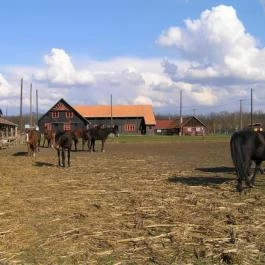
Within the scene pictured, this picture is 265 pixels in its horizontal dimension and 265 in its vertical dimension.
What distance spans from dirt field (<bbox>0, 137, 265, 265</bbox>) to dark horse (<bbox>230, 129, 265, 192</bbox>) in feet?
1.93

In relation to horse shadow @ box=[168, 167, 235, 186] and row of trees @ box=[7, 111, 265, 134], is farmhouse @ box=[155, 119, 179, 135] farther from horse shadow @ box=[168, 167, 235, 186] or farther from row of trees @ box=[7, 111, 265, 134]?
horse shadow @ box=[168, 167, 235, 186]

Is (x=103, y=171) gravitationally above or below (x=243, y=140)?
below

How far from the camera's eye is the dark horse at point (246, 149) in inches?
559

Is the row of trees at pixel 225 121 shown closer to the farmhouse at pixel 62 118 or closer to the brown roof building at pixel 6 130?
the farmhouse at pixel 62 118

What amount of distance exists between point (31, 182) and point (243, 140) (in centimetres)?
730

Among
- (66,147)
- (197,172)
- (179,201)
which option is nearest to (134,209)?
(179,201)

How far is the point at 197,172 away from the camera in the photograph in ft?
64.1

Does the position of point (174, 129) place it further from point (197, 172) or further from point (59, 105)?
point (197, 172)

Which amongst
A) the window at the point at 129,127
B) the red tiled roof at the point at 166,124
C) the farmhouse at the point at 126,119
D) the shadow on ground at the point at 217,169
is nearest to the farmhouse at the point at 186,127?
the red tiled roof at the point at 166,124

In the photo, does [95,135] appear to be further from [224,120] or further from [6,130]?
[224,120]

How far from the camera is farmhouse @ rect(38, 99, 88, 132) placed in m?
100

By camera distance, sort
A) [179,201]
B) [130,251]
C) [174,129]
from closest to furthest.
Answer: [130,251], [179,201], [174,129]

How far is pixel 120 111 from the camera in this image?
380 feet

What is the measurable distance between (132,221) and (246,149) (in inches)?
220
